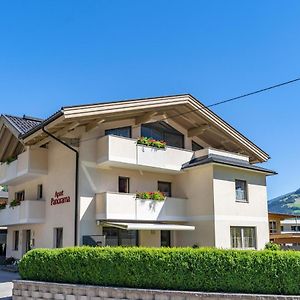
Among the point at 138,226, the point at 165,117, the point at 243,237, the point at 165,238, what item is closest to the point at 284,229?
the point at 243,237

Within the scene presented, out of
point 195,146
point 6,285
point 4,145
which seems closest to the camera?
point 6,285

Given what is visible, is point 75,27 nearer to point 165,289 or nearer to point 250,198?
point 165,289

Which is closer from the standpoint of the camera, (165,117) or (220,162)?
(220,162)

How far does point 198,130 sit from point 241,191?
14.2ft

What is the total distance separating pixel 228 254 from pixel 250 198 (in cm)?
1295

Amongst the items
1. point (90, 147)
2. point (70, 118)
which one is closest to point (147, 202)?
point (90, 147)

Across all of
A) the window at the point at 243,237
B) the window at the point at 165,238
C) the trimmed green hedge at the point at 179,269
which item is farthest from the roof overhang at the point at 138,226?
the trimmed green hedge at the point at 179,269

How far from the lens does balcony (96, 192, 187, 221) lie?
18859 millimetres

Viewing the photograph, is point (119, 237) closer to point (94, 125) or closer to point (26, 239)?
point (94, 125)

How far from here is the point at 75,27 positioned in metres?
14.0

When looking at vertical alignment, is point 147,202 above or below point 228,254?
above

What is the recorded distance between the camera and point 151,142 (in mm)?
21062

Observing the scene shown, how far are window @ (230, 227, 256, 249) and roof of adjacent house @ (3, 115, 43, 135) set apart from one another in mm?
12142

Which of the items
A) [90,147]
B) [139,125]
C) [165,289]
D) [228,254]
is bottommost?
[165,289]
